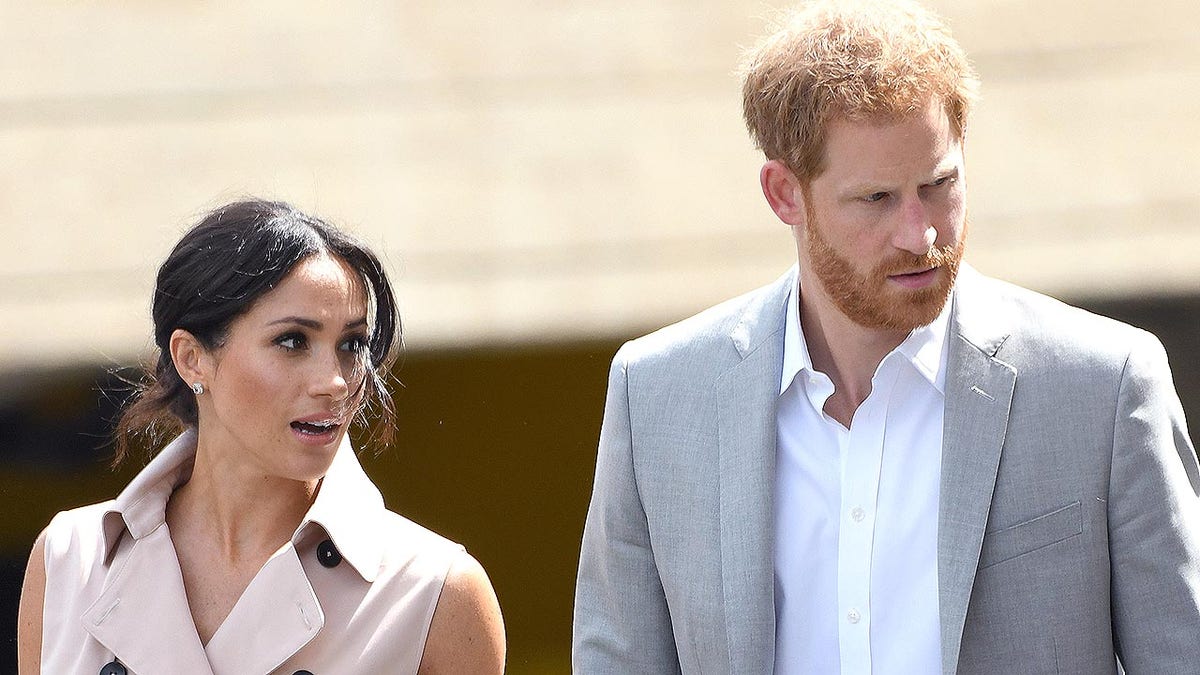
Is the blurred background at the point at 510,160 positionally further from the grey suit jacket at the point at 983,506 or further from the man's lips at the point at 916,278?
the man's lips at the point at 916,278

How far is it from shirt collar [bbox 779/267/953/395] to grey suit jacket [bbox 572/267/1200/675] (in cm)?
3

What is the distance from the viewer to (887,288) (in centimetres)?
257

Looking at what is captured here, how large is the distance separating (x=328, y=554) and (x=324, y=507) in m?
0.09

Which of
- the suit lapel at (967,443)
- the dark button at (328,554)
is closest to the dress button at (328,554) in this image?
the dark button at (328,554)

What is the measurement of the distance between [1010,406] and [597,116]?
14.2 ft

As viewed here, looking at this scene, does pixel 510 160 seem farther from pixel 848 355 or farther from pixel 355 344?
pixel 848 355

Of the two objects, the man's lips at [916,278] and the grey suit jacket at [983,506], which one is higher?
the man's lips at [916,278]

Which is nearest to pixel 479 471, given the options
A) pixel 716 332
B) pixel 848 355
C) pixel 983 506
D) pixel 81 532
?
pixel 81 532

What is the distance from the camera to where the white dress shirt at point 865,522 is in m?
2.58

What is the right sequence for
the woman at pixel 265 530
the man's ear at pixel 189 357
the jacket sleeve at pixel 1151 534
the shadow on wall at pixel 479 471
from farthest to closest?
the shadow on wall at pixel 479 471 → the man's ear at pixel 189 357 → the woman at pixel 265 530 → the jacket sleeve at pixel 1151 534

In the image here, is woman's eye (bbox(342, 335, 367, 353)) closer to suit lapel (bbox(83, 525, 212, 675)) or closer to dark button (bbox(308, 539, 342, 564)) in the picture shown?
dark button (bbox(308, 539, 342, 564))

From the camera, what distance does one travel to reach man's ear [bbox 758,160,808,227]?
2.74m

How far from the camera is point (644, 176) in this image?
262 inches

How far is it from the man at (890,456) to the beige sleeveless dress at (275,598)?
379mm
